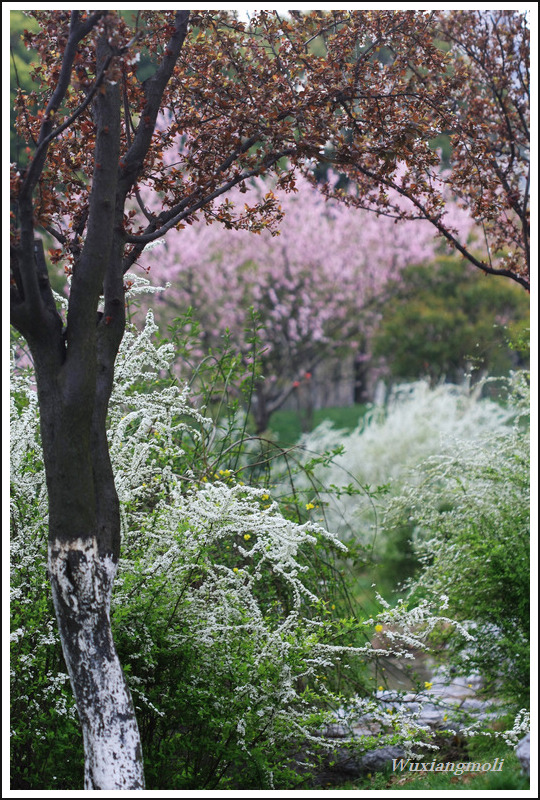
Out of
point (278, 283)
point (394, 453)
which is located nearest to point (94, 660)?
point (394, 453)

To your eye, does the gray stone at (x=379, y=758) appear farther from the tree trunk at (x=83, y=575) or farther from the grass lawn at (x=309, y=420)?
the grass lawn at (x=309, y=420)

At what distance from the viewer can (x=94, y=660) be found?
8.48ft

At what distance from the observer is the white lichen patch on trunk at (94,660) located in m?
2.57

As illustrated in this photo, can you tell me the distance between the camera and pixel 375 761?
4.11m

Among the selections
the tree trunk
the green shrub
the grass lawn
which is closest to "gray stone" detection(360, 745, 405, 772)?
the green shrub

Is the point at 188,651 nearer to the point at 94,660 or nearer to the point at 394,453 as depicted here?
the point at 94,660

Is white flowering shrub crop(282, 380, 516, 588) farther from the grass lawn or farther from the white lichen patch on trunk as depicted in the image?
the grass lawn

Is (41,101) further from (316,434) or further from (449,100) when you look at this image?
(316,434)

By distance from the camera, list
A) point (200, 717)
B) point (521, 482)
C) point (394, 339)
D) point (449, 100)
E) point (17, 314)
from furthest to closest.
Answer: point (394, 339)
point (521, 482)
point (449, 100)
point (200, 717)
point (17, 314)

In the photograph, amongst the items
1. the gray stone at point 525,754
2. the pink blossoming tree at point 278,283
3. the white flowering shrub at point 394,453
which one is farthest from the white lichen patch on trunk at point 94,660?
the pink blossoming tree at point 278,283

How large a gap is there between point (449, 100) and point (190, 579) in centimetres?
263

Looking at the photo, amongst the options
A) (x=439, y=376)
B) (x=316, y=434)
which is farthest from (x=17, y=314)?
(x=439, y=376)

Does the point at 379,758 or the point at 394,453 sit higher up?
the point at 394,453

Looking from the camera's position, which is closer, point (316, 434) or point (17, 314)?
point (17, 314)
